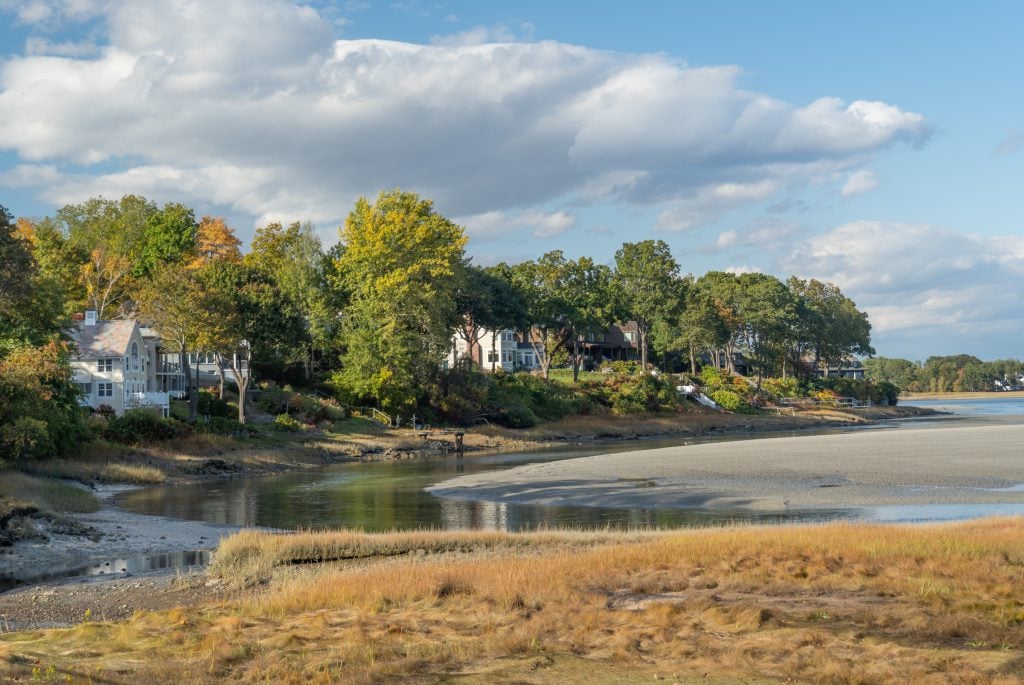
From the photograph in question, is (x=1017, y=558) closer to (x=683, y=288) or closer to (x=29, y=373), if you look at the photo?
(x=29, y=373)

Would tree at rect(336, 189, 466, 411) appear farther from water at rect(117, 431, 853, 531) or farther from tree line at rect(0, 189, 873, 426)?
water at rect(117, 431, 853, 531)

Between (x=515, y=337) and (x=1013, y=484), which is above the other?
(x=515, y=337)

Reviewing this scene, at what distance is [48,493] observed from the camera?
40500 mm

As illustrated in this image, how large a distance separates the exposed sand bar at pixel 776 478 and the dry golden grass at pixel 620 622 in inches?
644

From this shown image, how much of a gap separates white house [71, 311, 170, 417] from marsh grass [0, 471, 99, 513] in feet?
103

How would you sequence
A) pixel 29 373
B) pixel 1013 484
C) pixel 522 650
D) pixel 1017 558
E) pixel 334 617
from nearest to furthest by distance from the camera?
pixel 522 650, pixel 334 617, pixel 1017 558, pixel 1013 484, pixel 29 373

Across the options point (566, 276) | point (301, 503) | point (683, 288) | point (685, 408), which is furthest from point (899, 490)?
point (683, 288)

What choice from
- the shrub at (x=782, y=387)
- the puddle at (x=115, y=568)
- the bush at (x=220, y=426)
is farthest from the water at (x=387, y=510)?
the shrub at (x=782, y=387)

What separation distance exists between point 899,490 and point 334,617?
99.9 feet

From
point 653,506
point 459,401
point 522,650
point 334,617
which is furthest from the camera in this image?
point 459,401

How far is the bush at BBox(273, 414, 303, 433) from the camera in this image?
249 ft

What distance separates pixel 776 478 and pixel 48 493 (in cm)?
3168

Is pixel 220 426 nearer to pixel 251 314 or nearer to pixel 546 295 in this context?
pixel 251 314

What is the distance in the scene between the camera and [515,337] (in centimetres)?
14025
